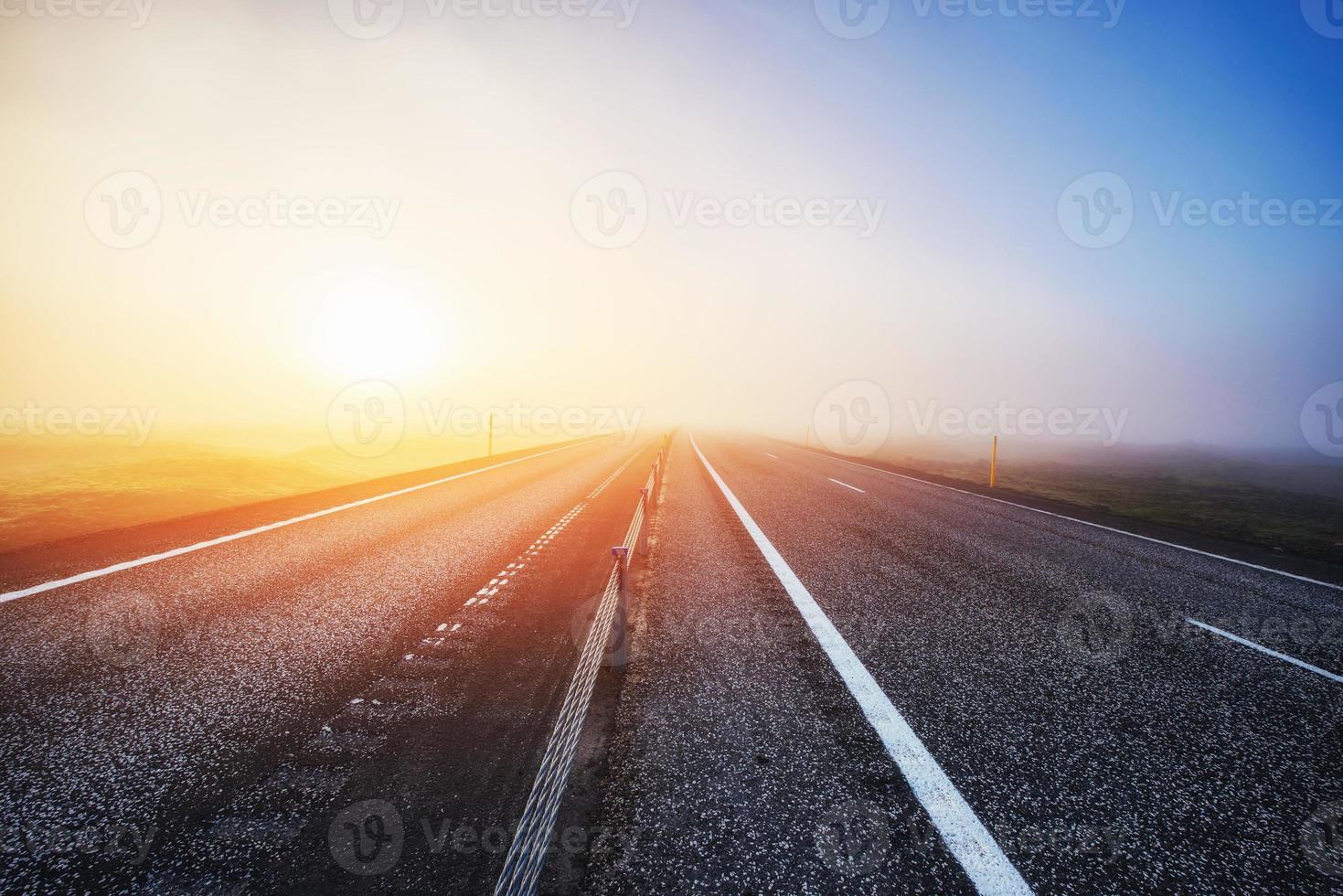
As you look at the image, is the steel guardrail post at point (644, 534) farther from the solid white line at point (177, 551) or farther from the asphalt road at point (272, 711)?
the solid white line at point (177, 551)

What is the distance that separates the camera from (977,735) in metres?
2.91

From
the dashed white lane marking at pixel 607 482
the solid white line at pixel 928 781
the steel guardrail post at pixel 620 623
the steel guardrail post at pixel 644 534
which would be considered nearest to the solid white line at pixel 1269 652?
the solid white line at pixel 928 781

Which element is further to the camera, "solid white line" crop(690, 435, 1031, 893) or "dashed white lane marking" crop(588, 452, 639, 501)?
"dashed white lane marking" crop(588, 452, 639, 501)

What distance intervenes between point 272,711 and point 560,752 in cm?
186

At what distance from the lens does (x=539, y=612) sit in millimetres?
4680

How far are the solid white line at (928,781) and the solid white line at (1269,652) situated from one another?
3.61 meters

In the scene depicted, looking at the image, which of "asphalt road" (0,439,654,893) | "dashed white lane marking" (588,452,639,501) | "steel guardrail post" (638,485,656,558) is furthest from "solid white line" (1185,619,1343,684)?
"dashed white lane marking" (588,452,639,501)

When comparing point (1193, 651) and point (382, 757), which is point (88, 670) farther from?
point (1193, 651)

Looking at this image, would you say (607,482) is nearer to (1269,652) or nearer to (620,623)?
(620,623)

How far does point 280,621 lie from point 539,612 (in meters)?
2.16

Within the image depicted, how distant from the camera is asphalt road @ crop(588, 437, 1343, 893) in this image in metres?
2.06

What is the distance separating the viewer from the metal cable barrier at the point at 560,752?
1.97 m

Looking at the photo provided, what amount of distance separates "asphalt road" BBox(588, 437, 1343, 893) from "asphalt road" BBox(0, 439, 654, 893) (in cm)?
79

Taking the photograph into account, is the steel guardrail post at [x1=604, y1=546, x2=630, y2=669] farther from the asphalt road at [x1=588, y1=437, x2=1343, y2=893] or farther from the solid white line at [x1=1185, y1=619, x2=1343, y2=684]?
the solid white line at [x1=1185, y1=619, x2=1343, y2=684]
